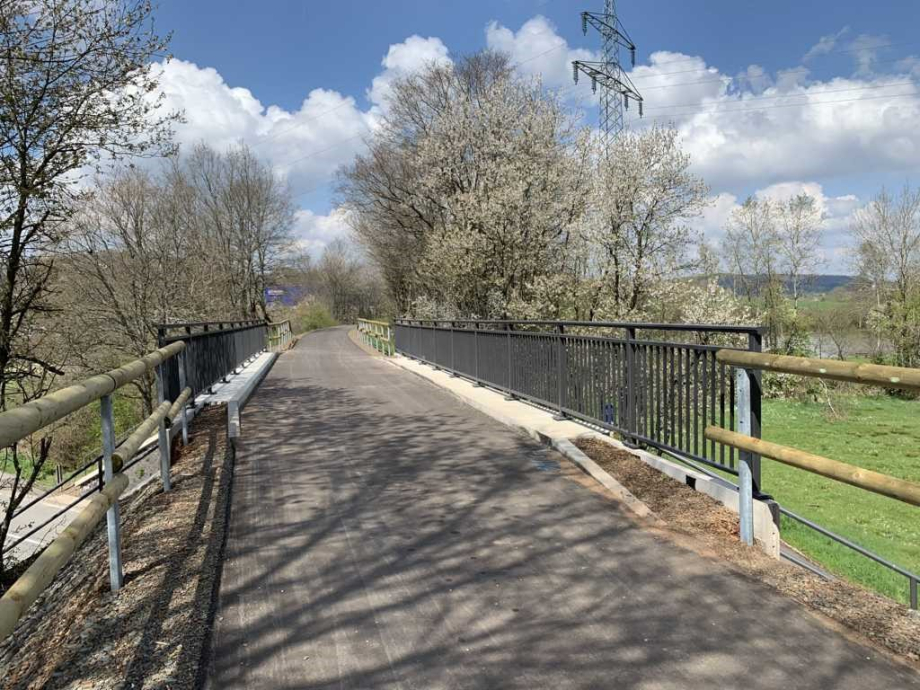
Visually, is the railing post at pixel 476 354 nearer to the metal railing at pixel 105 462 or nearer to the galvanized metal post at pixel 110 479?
the metal railing at pixel 105 462

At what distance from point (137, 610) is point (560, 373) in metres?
5.62

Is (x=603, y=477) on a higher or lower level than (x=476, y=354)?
lower

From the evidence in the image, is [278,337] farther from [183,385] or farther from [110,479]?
[110,479]

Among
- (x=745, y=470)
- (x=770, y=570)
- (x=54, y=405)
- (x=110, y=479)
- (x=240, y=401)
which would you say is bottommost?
(x=770, y=570)

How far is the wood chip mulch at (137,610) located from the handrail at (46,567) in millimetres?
572

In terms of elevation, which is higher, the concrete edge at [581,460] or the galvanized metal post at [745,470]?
the galvanized metal post at [745,470]

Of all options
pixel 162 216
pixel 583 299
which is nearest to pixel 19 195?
pixel 583 299

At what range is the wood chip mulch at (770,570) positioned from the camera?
8.96 ft

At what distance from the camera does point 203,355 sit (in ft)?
30.8

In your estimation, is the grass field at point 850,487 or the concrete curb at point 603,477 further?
the grass field at point 850,487

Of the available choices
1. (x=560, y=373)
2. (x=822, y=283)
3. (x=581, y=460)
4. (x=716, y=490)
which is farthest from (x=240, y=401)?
(x=822, y=283)

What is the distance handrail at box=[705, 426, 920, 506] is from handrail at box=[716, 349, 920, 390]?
386 millimetres

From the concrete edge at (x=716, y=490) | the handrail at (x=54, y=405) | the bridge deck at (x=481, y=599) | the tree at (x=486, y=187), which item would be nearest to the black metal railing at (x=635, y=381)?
the concrete edge at (x=716, y=490)

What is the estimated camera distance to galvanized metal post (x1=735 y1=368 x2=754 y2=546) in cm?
377
